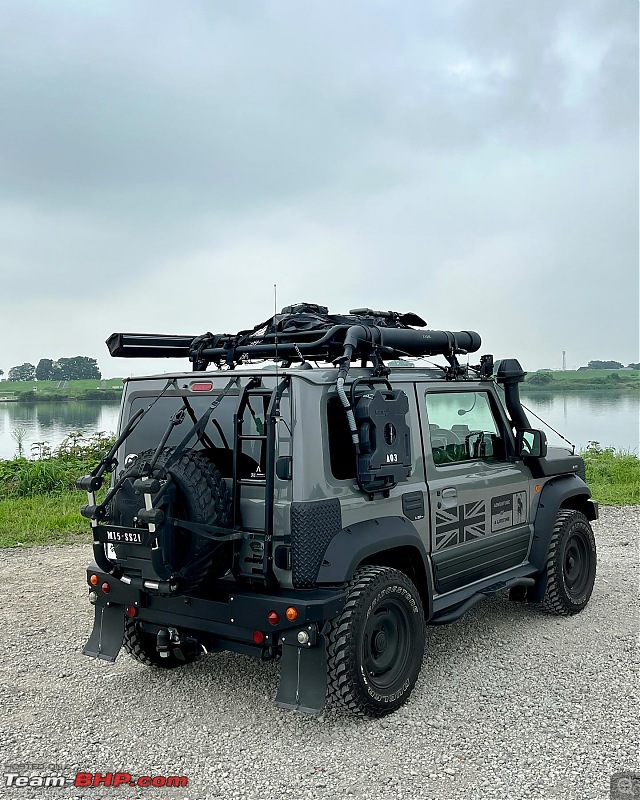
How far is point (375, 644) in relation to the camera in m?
4.40

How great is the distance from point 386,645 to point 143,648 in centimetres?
163

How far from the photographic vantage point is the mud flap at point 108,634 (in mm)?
4816

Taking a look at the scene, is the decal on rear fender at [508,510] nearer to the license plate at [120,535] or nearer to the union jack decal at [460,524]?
the union jack decal at [460,524]

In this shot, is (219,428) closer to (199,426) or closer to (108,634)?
(199,426)

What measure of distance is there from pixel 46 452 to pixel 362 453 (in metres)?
10.0

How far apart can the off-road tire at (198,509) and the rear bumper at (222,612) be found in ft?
0.73

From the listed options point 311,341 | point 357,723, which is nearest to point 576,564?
point 357,723

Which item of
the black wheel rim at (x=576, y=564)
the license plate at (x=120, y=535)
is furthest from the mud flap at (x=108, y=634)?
the black wheel rim at (x=576, y=564)

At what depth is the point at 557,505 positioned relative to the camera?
610 cm

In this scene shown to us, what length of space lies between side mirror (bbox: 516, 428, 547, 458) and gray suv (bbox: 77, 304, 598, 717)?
1.92 ft

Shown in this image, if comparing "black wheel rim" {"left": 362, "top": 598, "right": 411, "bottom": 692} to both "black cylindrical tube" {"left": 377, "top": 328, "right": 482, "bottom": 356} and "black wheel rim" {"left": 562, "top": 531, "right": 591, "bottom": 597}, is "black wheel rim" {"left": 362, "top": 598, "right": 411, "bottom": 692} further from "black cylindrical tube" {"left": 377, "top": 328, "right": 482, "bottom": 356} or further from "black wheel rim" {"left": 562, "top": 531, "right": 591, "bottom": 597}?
"black wheel rim" {"left": 562, "top": 531, "right": 591, "bottom": 597}

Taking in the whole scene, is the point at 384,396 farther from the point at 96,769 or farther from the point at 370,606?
the point at 96,769

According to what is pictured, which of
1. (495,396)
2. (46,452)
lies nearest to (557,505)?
(495,396)

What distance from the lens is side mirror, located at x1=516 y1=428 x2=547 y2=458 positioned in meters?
5.82
